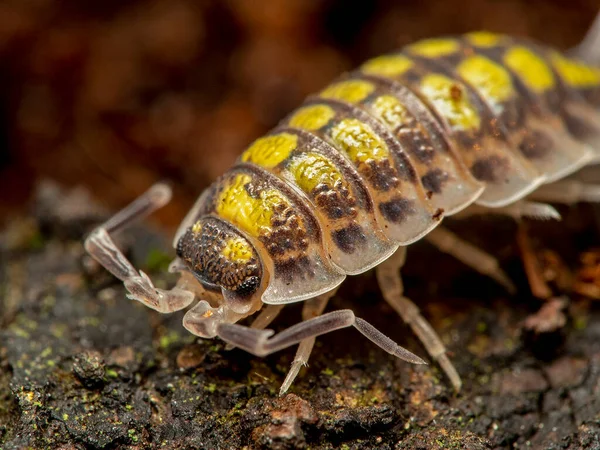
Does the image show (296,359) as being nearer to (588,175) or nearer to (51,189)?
(51,189)

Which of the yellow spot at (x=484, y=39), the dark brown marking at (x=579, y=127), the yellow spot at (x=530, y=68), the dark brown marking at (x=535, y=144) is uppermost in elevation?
the yellow spot at (x=484, y=39)

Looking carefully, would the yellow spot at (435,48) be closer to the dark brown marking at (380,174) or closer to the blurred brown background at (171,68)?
the dark brown marking at (380,174)

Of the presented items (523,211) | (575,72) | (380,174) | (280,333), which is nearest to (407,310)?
(380,174)

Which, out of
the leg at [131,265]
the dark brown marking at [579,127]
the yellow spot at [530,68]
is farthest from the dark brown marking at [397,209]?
the dark brown marking at [579,127]

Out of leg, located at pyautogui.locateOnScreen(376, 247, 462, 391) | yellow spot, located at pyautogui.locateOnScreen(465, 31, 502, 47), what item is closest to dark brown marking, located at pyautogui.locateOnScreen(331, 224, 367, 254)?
leg, located at pyautogui.locateOnScreen(376, 247, 462, 391)

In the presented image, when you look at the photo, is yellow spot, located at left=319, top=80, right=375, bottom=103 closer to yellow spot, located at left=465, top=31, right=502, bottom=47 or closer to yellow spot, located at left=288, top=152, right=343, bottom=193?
yellow spot, located at left=288, top=152, right=343, bottom=193

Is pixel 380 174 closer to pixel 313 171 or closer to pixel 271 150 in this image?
pixel 313 171

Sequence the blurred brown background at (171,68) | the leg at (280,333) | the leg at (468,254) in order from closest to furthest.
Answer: the leg at (280,333)
the leg at (468,254)
the blurred brown background at (171,68)
